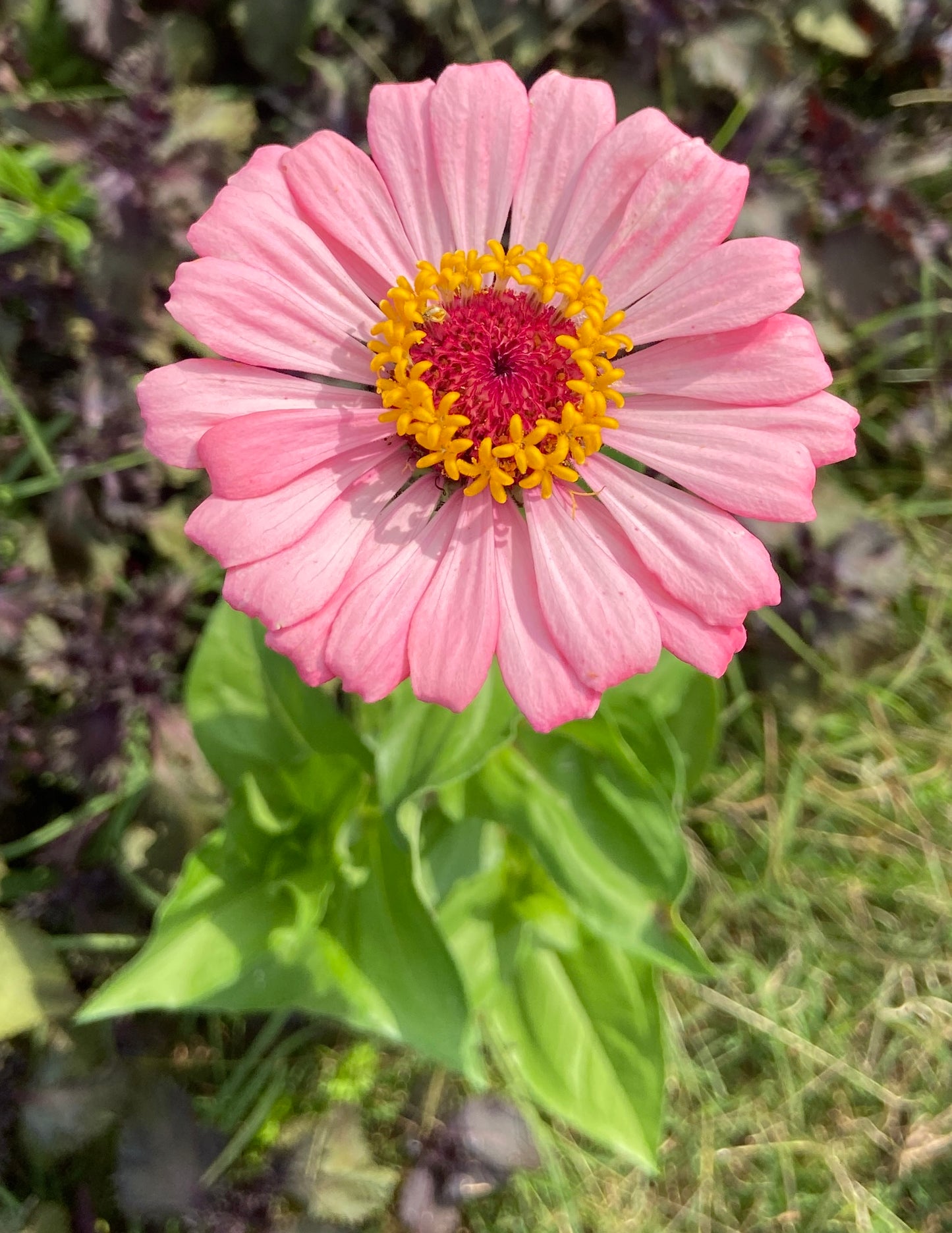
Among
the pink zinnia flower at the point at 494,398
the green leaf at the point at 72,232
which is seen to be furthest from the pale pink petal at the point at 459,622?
the green leaf at the point at 72,232

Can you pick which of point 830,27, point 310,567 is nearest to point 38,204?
point 310,567

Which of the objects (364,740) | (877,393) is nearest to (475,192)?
(364,740)

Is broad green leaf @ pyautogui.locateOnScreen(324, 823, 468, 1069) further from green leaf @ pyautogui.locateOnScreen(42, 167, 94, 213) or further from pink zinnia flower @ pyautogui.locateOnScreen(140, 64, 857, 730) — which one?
green leaf @ pyautogui.locateOnScreen(42, 167, 94, 213)

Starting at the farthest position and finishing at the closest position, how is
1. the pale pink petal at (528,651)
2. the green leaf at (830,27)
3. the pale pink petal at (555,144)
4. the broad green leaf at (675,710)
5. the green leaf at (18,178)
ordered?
the green leaf at (830,27) → the green leaf at (18,178) → the broad green leaf at (675,710) → the pale pink petal at (555,144) → the pale pink petal at (528,651)

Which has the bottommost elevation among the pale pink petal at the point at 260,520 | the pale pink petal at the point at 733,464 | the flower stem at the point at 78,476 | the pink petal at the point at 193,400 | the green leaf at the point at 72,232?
the pale pink petal at the point at 733,464

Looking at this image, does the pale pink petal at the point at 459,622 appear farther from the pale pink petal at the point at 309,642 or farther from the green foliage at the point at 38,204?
the green foliage at the point at 38,204

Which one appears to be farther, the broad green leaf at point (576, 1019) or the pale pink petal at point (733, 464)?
the broad green leaf at point (576, 1019)

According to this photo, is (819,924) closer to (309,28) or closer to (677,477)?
(677,477)

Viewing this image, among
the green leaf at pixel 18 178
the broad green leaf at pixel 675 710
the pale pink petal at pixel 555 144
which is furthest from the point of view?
the green leaf at pixel 18 178

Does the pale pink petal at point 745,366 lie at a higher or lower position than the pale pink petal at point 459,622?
higher
